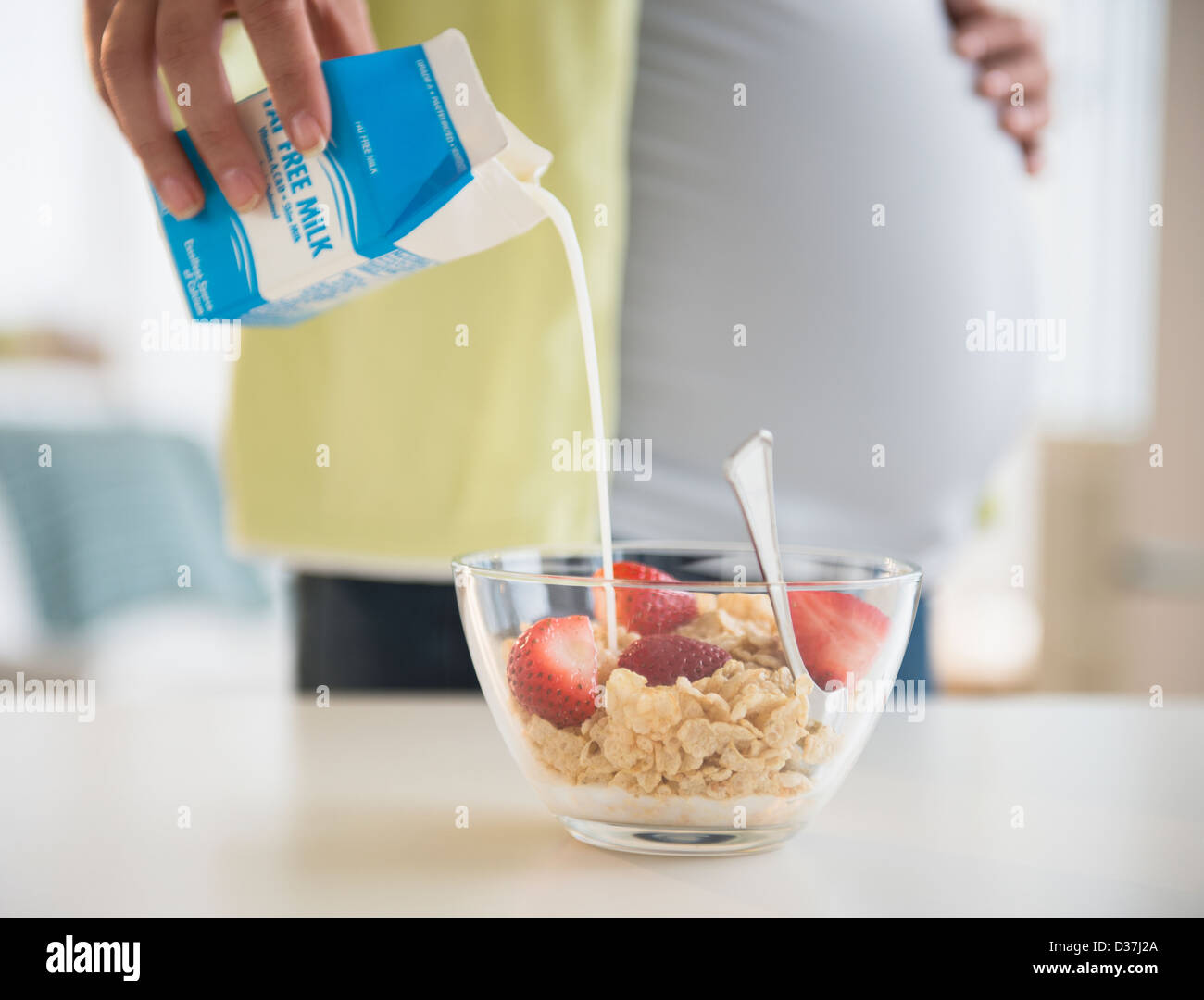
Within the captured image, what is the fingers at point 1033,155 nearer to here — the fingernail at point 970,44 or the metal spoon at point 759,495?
the fingernail at point 970,44

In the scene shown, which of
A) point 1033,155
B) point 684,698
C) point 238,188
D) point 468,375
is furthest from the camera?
point 1033,155

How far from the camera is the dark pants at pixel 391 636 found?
924 mm

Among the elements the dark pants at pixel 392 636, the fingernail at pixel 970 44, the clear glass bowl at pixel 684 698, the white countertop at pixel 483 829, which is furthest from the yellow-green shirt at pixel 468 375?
the clear glass bowl at pixel 684 698

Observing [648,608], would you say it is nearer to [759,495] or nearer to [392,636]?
[759,495]

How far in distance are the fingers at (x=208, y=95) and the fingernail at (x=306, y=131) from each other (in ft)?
0.12

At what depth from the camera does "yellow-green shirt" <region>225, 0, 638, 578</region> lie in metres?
0.86

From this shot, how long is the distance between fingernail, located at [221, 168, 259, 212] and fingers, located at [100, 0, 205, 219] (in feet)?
0.11

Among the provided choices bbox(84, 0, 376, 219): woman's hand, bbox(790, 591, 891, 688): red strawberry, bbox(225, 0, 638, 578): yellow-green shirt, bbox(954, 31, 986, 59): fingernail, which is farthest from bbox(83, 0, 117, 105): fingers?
bbox(954, 31, 986, 59): fingernail

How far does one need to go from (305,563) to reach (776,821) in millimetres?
550

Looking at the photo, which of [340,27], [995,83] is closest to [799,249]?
[995,83]

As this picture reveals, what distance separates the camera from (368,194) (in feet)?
1.74

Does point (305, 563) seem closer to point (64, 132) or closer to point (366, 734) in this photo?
point (366, 734)

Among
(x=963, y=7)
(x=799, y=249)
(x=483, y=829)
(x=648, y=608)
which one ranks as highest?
(x=963, y=7)
